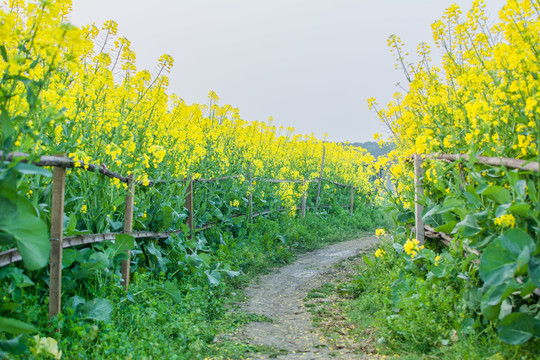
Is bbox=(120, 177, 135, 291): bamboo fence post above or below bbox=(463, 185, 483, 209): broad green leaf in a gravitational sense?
below

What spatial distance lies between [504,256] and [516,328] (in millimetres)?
446

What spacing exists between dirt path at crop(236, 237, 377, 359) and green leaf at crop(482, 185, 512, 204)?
1.65 m

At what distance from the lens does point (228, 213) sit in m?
7.85

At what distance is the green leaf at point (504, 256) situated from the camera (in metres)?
2.67

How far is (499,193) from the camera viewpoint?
2.92m

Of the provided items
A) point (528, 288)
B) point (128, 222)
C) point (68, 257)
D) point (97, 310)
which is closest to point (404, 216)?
point (528, 288)

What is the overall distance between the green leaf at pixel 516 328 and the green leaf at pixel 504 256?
0.78 ft

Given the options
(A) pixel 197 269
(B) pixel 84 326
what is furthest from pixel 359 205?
(B) pixel 84 326

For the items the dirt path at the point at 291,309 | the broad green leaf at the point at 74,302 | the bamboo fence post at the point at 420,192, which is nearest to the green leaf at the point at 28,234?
the broad green leaf at the point at 74,302

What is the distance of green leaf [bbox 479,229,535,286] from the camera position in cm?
267

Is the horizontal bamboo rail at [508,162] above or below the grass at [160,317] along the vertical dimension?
above

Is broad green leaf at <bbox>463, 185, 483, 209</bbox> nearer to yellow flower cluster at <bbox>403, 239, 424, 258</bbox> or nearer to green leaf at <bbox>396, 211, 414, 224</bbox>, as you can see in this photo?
yellow flower cluster at <bbox>403, 239, 424, 258</bbox>

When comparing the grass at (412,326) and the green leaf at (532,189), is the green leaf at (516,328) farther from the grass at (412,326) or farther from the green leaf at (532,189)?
the green leaf at (532,189)

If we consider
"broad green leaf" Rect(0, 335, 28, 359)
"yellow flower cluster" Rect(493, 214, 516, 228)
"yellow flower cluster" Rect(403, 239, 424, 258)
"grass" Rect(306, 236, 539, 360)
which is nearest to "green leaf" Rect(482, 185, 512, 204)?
"yellow flower cluster" Rect(493, 214, 516, 228)
